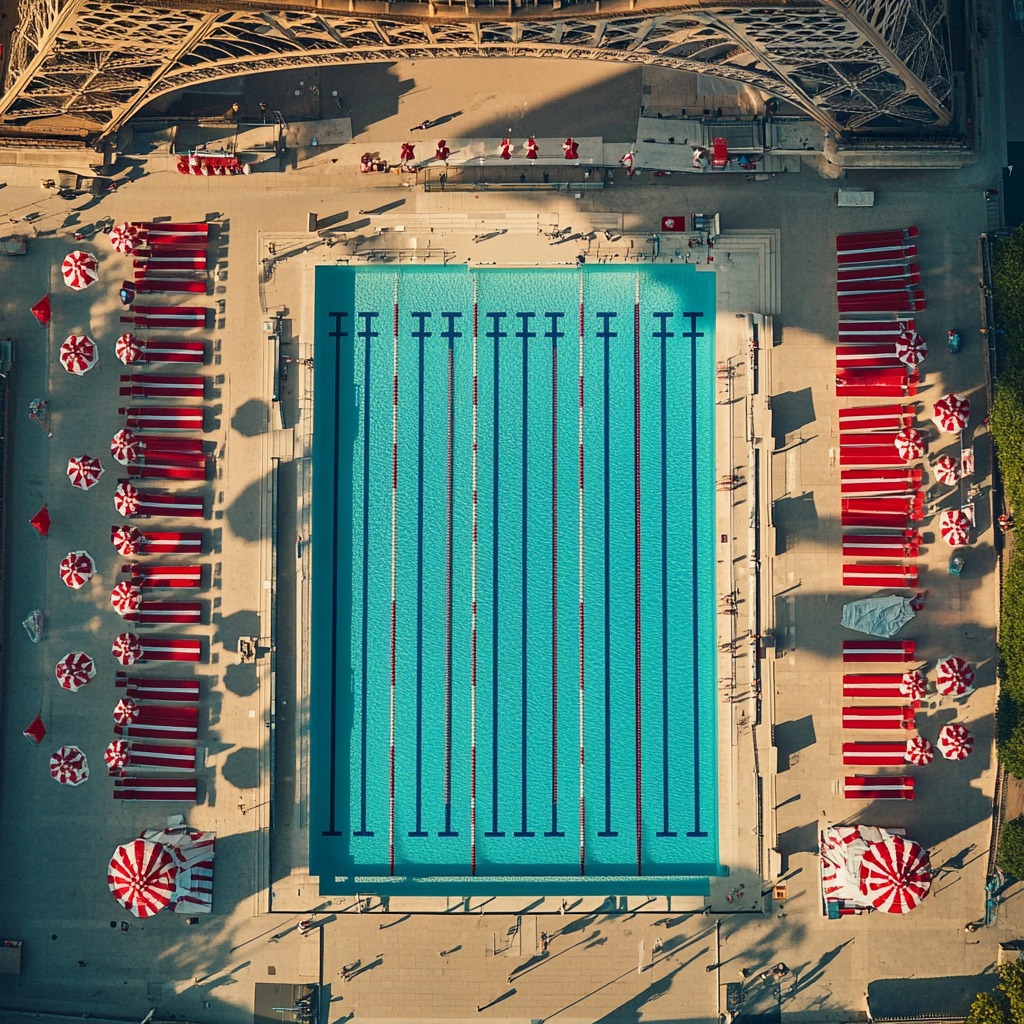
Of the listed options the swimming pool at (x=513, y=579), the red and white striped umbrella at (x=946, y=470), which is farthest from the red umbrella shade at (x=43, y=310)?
the red and white striped umbrella at (x=946, y=470)

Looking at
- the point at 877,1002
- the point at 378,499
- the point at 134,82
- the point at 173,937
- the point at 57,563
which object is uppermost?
the point at 134,82

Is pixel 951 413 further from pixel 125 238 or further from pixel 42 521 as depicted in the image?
pixel 42 521

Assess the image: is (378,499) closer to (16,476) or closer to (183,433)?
(183,433)

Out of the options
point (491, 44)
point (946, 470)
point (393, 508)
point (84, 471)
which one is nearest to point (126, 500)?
point (84, 471)

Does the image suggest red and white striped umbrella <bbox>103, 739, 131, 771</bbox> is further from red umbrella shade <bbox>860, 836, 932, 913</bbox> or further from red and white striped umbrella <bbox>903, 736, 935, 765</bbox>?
red and white striped umbrella <bbox>903, 736, 935, 765</bbox>

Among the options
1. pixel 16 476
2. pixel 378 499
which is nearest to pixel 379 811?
pixel 378 499

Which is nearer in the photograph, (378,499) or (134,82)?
(134,82)
